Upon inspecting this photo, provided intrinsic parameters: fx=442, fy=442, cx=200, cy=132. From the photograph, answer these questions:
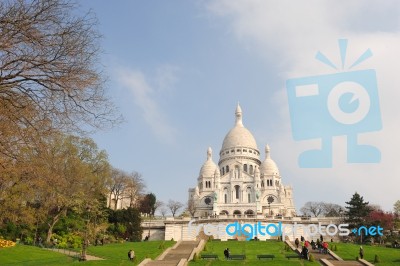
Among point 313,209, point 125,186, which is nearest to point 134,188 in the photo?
point 125,186

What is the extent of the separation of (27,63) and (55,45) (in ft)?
2.96

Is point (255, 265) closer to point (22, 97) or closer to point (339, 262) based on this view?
point (339, 262)

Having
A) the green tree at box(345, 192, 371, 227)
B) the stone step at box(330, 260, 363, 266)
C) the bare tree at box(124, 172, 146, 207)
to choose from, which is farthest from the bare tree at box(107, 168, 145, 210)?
the stone step at box(330, 260, 363, 266)

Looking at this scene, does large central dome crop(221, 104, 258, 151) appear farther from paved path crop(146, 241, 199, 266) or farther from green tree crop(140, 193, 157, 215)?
paved path crop(146, 241, 199, 266)

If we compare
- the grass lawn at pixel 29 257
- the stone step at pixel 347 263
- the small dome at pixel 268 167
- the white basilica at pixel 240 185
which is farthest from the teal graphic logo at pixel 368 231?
the small dome at pixel 268 167

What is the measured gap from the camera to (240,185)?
95375mm

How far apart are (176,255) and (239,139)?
253 ft

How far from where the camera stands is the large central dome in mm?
108938

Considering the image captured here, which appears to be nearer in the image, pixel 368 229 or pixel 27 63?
pixel 27 63

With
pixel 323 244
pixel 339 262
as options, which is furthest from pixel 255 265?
pixel 323 244

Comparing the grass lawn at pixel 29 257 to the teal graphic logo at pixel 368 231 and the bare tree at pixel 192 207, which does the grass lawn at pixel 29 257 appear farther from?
the bare tree at pixel 192 207

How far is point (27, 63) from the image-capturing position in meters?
11.7

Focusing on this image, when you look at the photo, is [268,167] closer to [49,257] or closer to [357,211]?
[357,211]

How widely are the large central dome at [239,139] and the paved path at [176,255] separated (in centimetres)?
6711
